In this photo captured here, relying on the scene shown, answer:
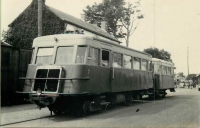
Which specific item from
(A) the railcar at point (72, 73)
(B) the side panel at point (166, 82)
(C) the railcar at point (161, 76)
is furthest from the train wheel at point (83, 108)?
(B) the side panel at point (166, 82)

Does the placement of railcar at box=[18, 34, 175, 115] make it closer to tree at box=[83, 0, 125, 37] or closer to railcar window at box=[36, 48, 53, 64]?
railcar window at box=[36, 48, 53, 64]

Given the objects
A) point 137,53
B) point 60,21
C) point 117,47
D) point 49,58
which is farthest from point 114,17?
point 49,58

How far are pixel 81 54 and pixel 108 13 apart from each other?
28843 millimetres

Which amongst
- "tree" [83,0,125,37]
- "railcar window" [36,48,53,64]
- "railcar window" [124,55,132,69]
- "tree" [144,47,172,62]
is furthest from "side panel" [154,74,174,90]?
"tree" [144,47,172,62]

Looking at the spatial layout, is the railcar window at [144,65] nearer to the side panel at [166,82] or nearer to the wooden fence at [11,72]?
the side panel at [166,82]

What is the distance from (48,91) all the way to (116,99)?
13.7 feet

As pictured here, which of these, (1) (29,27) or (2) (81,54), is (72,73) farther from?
(1) (29,27)

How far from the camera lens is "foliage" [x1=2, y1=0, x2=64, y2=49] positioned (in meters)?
25.7

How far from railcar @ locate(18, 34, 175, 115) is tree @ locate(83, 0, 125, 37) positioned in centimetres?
2614

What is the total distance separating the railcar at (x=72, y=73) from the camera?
31.8 feet

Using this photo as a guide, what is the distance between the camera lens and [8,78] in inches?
545

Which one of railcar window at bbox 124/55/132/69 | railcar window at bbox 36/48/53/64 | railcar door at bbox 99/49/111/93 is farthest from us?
railcar window at bbox 124/55/132/69

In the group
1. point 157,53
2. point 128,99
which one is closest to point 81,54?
point 128,99

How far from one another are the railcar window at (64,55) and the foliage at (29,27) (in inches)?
619
